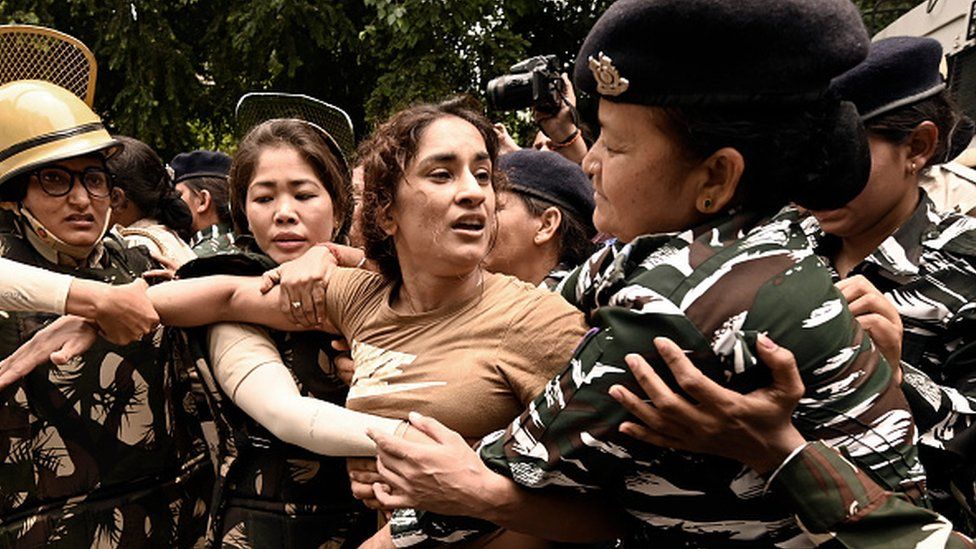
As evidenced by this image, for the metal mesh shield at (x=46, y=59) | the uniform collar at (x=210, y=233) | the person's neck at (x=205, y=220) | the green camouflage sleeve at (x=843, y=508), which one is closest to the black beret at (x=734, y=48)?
the green camouflage sleeve at (x=843, y=508)

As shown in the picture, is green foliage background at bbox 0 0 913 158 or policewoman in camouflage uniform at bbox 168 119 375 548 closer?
policewoman in camouflage uniform at bbox 168 119 375 548

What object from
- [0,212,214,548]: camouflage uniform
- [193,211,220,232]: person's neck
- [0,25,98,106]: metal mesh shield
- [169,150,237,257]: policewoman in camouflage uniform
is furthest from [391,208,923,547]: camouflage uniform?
[193,211,220,232]: person's neck

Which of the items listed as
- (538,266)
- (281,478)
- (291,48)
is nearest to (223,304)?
(281,478)

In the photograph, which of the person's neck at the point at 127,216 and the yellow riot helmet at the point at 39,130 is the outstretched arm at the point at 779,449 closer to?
the yellow riot helmet at the point at 39,130

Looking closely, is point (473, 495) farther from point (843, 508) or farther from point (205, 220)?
point (205, 220)

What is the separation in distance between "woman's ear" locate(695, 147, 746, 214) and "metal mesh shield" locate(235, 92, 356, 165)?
1.72 metres

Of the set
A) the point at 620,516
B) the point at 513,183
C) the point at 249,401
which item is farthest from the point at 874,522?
the point at 513,183

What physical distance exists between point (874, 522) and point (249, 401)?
1366 mm

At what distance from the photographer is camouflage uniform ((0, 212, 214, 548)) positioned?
106 inches

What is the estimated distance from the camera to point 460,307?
2027 mm

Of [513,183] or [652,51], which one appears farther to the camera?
[513,183]

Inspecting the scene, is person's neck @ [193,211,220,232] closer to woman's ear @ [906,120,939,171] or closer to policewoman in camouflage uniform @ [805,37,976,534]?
policewoman in camouflage uniform @ [805,37,976,534]

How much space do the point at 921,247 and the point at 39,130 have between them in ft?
7.92

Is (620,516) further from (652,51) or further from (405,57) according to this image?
(405,57)
